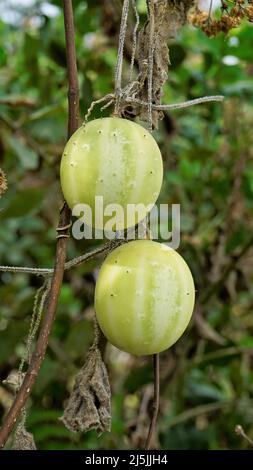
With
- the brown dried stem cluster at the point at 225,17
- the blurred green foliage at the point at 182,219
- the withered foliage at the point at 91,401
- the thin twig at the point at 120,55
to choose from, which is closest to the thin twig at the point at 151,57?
the thin twig at the point at 120,55

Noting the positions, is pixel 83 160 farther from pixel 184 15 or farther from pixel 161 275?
pixel 184 15

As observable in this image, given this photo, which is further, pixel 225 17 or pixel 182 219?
pixel 182 219

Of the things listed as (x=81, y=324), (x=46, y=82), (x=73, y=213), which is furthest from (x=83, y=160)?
(x=46, y=82)

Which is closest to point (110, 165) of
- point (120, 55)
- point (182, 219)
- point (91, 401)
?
point (120, 55)

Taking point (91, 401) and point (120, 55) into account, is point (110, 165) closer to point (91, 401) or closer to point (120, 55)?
point (120, 55)

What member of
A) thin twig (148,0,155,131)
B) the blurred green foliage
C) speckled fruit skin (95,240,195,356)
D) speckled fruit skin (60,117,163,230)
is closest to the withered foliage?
speckled fruit skin (95,240,195,356)

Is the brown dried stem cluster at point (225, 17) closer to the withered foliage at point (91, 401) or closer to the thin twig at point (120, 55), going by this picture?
the thin twig at point (120, 55)
